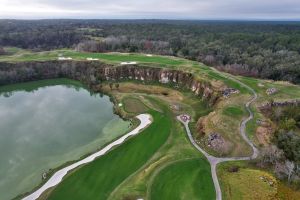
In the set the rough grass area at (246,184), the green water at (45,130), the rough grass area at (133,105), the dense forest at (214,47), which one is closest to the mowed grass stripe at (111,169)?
the green water at (45,130)

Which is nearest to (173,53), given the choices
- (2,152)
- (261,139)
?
(261,139)

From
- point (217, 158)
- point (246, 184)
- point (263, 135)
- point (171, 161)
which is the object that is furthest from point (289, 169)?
point (171, 161)

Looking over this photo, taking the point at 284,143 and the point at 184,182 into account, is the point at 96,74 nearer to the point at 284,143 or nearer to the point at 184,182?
the point at 184,182

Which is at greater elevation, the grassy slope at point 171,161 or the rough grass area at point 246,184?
the rough grass area at point 246,184

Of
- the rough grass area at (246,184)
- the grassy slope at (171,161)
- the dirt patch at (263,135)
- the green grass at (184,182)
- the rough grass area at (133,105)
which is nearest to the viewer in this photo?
the rough grass area at (246,184)

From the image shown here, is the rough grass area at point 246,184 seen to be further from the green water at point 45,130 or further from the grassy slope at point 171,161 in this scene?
the green water at point 45,130
